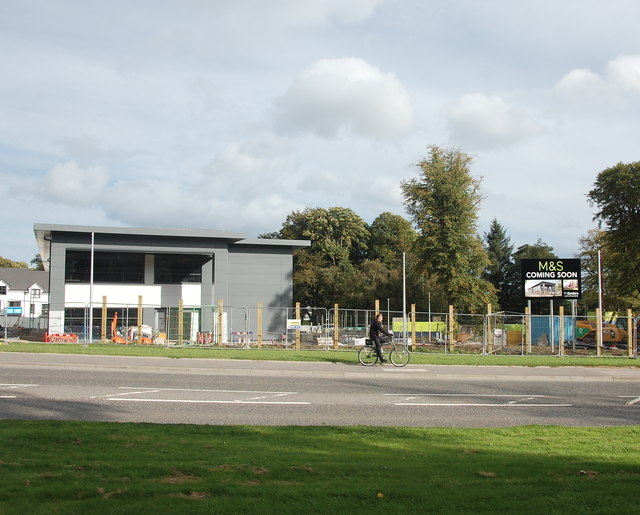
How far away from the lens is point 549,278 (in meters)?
37.5

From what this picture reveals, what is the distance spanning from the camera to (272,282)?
183 feet

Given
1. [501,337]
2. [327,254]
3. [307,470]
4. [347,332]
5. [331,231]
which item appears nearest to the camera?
[307,470]

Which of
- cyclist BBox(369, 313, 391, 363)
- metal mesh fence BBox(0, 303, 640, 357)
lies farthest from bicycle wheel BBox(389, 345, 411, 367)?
metal mesh fence BBox(0, 303, 640, 357)

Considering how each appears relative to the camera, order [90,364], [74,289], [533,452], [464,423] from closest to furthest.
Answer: [533,452]
[464,423]
[90,364]
[74,289]

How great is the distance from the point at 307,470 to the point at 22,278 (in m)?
104

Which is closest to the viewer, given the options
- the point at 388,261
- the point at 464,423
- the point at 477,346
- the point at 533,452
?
the point at 533,452

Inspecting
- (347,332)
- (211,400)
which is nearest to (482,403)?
(211,400)

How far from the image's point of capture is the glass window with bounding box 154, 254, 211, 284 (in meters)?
50.8

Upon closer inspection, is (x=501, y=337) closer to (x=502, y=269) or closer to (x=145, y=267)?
(x=145, y=267)

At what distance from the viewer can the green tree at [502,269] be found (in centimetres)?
9025

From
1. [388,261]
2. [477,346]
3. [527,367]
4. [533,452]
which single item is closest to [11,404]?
[533,452]

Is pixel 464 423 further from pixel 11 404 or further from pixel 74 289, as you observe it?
pixel 74 289

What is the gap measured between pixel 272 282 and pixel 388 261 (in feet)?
98.9

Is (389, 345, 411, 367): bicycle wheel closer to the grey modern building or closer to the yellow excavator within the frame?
the yellow excavator
